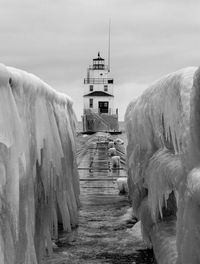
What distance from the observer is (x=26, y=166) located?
5602 millimetres

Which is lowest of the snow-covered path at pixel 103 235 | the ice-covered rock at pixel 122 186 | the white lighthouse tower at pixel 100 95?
the snow-covered path at pixel 103 235

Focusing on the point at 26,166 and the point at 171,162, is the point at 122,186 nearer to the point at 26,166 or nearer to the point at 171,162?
the point at 171,162

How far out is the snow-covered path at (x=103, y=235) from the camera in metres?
7.91

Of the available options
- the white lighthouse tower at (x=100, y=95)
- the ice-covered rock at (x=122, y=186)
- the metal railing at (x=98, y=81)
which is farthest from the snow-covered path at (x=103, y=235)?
the metal railing at (x=98, y=81)

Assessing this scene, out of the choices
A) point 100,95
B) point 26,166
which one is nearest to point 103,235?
point 26,166

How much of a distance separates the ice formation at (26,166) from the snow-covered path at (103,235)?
19.6 inches

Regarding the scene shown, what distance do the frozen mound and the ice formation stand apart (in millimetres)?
1541

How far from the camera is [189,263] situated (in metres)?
4.12

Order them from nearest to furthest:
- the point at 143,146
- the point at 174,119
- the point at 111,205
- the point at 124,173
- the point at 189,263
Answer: the point at 189,263 → the point at 174,119 → the point at 143,146 → the point at 111,205 → the point at 124,173

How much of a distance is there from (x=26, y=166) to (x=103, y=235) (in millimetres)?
4289

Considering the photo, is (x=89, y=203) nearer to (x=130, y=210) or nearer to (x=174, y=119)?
(x=130, y=210)

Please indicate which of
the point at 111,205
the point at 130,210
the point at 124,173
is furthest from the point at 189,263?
the point at 124,173

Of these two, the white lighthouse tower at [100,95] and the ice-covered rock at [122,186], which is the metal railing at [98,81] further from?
the ice-covered rock at [122,186]

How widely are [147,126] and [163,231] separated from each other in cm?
184
